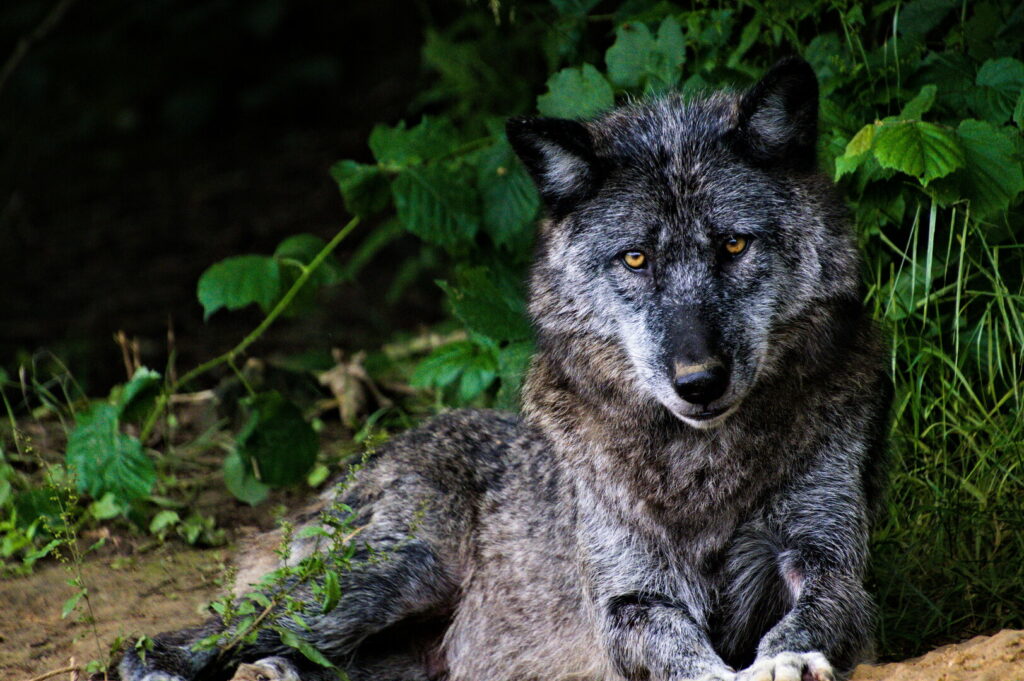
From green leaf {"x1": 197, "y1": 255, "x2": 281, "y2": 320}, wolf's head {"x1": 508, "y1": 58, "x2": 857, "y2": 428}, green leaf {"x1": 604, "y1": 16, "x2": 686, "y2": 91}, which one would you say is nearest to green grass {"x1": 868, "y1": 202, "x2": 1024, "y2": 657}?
wolf's head {"x1": 508, "y1": 58, "x2": 857, "y2": 428}

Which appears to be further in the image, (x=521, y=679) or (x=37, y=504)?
(x=37, y=504)

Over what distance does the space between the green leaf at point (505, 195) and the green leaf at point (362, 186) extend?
1.82 ft

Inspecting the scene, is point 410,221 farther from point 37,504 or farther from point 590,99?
point 37,504

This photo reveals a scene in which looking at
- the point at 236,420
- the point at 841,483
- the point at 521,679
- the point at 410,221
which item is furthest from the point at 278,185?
the point at 841,483

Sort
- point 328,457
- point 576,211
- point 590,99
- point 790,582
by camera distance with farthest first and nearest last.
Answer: point 328,457, point 590,99, point 576,211, point 790,582

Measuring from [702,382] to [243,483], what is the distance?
135 inches

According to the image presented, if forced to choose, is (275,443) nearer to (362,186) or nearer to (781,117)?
(362,186)

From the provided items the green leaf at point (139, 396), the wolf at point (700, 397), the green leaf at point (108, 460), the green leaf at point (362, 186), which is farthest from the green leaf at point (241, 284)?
the wolf at point (700, 397)

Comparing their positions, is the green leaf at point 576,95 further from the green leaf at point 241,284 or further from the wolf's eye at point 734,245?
the wolf's eye at point 734,245

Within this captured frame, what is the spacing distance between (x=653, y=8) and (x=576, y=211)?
2.22 meters

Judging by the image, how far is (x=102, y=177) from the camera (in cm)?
1373

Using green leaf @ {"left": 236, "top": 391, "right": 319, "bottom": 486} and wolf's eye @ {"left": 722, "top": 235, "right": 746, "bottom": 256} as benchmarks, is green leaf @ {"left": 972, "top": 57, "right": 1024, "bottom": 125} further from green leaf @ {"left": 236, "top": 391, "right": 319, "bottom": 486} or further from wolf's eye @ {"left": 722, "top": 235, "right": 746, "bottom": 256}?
green leaf @ {"left": 236, "top": 391, "right": 319, "bottom": 486}

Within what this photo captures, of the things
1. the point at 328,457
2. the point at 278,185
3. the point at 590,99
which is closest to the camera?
the point at 590,99

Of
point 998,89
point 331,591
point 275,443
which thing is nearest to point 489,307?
point 275,443
